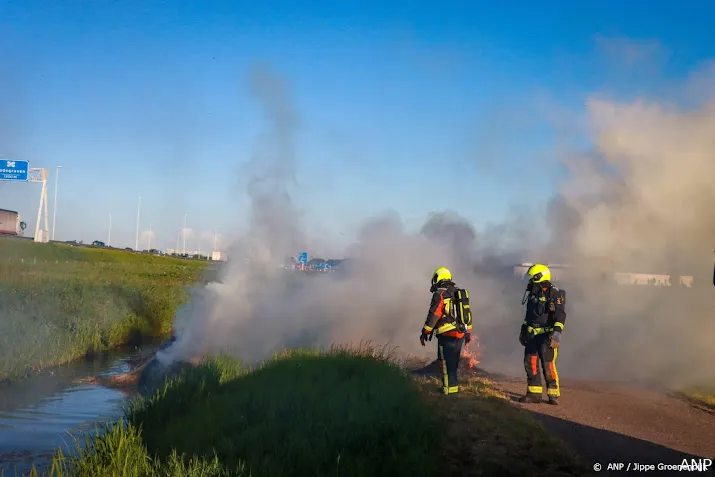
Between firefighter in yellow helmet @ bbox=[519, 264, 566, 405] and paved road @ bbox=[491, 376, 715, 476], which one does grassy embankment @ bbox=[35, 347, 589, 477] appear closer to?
paved road @ bbox=[491, 376, 715, 476]

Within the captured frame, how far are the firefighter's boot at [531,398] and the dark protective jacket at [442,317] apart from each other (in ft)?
4.84

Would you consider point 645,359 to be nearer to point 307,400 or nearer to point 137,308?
point 307,400

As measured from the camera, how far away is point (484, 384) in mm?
11992

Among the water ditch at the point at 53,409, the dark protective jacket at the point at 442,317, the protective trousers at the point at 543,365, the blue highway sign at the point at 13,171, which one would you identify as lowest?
the water ditch at the point at 53,409

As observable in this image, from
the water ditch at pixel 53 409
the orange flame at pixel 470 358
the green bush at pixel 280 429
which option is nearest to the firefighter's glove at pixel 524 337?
the green bush at pixel 280 429

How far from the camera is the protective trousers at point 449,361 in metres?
10.2

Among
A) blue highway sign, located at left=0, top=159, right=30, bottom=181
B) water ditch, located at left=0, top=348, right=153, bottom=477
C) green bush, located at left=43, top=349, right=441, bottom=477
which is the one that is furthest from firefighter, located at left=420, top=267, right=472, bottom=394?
blue highway sign, located at left=0, top=159, right=30, bottom=181

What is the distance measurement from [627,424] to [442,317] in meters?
3.10

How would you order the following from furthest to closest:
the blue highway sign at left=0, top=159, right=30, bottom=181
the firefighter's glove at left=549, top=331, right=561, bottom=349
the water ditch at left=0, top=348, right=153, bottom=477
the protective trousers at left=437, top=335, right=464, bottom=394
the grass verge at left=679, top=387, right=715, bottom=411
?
the blue highway sign at left=0, top=159, right=30, bottom=181 < the grass verge at left=679, top=387, right=715, bottom=411 < the firefighter's glove at left=549, top=331, right=561, bottom=349 < the protective trousers at left=437, top=335, right=464, bottom=394 < the water ditch at left=0, top=348, right=153, bottom=477

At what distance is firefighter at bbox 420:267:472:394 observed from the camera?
1026cm

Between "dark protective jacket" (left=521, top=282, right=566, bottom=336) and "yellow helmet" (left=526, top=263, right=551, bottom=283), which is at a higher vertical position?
"yellow helmet" (left=526, top=263, right=551, bottom=283)

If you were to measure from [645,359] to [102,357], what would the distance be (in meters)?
15.9

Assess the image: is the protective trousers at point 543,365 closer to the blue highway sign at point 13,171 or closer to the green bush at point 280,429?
the green bush at point 280,429

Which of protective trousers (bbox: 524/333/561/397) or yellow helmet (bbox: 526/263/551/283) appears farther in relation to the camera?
yellow helmet (bbox: 526/263/551/283)
